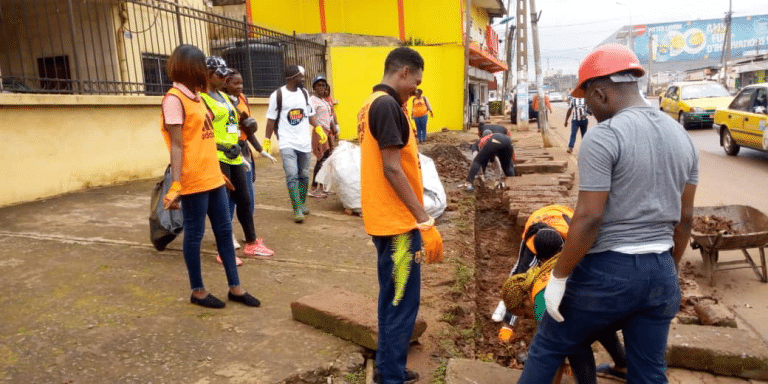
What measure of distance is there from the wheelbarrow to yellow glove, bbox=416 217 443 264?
3246 mm

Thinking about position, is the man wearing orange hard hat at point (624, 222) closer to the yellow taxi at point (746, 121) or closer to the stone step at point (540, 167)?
the stone step at point (540, 167)

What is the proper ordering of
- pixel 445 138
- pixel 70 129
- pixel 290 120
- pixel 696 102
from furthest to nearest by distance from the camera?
1. pixel 696 102
2. pixel 445 138
3. pixel 70 129
4. pixel 290 120

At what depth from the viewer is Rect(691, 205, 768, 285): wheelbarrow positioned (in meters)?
4.58

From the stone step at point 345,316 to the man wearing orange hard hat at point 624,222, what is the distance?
1.17m

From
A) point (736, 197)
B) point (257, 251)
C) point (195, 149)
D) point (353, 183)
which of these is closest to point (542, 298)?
point (195, 149)

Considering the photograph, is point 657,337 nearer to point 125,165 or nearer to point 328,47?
point 125,165

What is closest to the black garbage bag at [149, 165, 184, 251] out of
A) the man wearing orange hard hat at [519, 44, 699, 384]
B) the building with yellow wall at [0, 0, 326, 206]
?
the building with yellow wall at [0, 0, 326, 206]

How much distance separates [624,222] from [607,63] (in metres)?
0.57

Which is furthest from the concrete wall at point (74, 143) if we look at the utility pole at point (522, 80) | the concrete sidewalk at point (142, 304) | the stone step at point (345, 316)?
the utility pole at point (522, 80)

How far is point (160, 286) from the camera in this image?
3.68 meters

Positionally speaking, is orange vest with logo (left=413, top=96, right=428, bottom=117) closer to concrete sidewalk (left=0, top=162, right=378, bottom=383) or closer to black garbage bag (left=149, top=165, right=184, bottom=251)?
concrete sidewalk (left=0, top=162, right=378, bottom=383)

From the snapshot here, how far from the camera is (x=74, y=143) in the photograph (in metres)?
6.27

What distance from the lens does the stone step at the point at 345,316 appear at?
3.01 metres

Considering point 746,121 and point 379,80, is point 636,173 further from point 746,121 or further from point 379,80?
point 379,80
